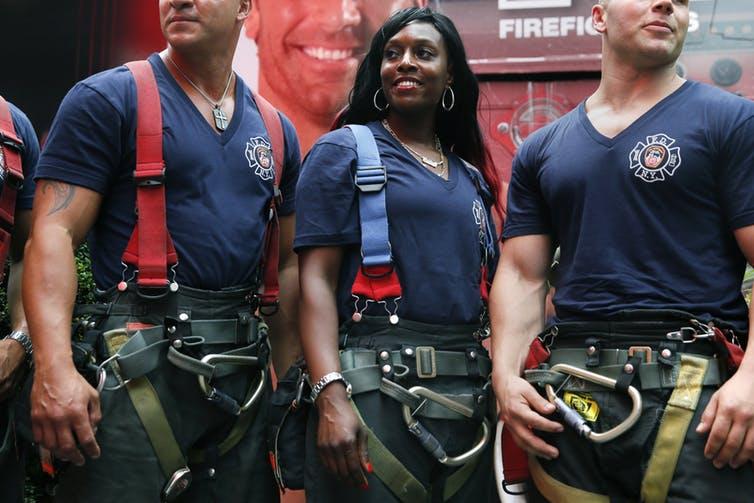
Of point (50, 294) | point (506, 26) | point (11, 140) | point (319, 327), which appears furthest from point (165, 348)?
point (506, 26)

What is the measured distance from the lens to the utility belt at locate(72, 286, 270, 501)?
120 inches

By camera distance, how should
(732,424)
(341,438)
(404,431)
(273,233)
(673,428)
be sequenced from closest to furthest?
1. (732,424)
2. (673,428)
3. (341,438)
4. (404,431)
5. (273,233)

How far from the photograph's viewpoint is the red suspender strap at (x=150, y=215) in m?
3.12

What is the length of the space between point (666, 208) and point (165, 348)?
167cm

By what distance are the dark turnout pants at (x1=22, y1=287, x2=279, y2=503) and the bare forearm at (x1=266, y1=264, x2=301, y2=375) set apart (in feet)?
1.04

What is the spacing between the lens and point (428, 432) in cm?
322

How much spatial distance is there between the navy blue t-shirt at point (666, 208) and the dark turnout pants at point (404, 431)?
1.52 ft

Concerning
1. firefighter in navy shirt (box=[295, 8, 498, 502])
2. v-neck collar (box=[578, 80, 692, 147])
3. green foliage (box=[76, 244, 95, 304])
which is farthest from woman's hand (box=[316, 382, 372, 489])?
green foliage (box=[76, 244, 95, 304])

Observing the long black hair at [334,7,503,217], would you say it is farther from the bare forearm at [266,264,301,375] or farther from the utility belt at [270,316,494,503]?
the utility belt at [270,316,494,503]

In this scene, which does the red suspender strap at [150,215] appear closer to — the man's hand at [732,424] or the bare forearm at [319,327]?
the bare forearm at [319,327]

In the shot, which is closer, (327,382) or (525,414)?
(525,414)

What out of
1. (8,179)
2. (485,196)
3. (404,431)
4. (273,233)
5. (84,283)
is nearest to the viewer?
(404,431)

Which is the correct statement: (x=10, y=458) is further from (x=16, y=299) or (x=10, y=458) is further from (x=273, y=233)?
(x=273, y=233)

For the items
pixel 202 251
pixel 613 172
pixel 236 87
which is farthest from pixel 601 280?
pixel 236 87
